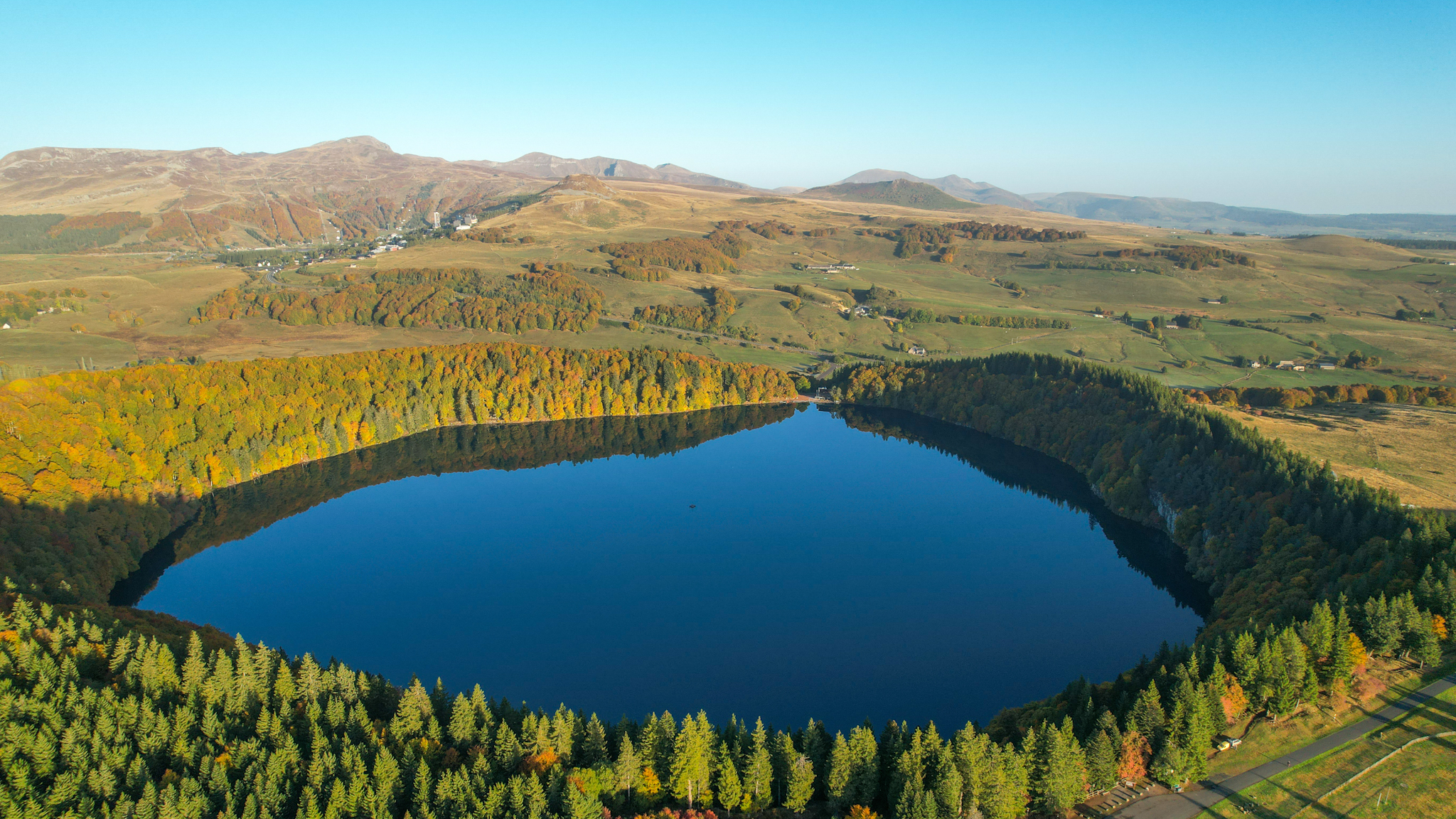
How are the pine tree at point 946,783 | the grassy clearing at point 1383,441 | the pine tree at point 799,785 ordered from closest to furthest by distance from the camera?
the pine tree at point 946,783, the pine tree at point 799,785, the grassy clearing at point 1383,441

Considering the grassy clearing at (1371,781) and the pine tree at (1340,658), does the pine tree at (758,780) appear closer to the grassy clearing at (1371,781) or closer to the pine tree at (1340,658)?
the grassy clearing at (1371,781)

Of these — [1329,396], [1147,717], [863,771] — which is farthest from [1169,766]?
[1329,396]

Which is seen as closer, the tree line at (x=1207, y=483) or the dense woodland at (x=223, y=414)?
the tree line at (x=1207, y=483)

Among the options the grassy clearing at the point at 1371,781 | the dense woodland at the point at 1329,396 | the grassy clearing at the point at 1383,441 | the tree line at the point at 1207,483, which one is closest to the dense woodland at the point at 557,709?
the tree line at the point at 1207,483

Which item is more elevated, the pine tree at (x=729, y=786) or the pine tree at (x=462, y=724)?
the pine tree at (x=462, y=724)

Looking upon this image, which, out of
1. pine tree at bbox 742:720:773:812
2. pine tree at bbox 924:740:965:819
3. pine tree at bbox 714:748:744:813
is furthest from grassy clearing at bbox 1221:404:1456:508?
pine tree at bbox 714:748:744:813

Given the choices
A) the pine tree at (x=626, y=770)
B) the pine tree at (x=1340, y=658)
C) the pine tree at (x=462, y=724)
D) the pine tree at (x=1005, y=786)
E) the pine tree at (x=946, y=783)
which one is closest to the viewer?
the pine tree at (x=946, y=783)

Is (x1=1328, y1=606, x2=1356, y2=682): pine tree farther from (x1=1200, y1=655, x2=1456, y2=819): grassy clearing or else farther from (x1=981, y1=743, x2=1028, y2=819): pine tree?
(x1=981, y1=743, x2=1028, y2=819): pine tree

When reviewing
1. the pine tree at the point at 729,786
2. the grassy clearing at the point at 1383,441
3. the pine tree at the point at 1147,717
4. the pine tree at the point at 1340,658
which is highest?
the grassy clearing at the point at 1383,441
